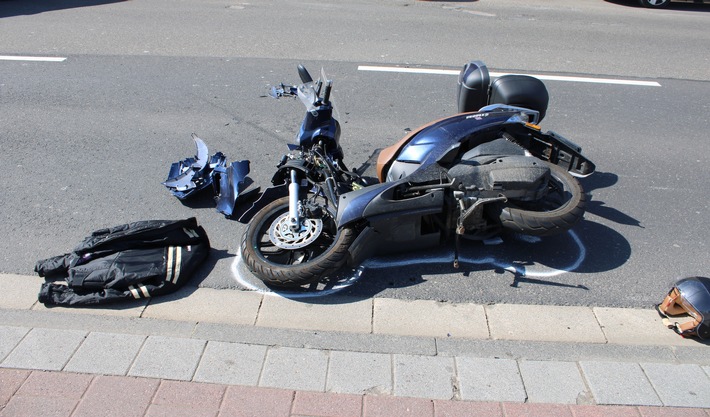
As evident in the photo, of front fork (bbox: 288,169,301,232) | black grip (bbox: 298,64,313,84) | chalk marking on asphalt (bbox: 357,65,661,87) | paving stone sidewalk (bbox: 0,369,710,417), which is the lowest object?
paving stone sidewalk (bbox: 0,369,710,417)

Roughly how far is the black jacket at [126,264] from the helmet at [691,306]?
10.7ft

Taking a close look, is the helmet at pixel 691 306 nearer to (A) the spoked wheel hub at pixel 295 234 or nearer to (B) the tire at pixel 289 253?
(B) the tire at pixel 289 253

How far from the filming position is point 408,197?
4.25 meters

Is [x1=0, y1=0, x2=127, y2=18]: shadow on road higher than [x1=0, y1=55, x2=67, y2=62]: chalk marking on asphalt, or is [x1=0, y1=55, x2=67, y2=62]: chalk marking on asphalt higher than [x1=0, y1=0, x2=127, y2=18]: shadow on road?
[x1=0, y1=0, x2=127, y2=18]: shadow on road

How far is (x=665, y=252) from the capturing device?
464 cm

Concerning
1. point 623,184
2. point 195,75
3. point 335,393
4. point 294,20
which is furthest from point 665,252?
point 294,20

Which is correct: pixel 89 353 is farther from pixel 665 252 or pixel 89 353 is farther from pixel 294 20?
pixel 294 20

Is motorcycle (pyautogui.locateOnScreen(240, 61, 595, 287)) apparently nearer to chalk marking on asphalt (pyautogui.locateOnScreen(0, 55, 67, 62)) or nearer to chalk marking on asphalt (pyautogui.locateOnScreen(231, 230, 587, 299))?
chalk marking on asphalt (pyautogui.locateOnScreen(231, 230, 587, 299))

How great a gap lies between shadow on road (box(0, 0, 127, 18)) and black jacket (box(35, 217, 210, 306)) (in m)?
8.81

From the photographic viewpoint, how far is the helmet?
3.62 metres

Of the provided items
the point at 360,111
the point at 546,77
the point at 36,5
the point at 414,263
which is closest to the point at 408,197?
the point at 414,263

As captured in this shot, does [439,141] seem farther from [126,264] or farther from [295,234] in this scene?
[126,264]

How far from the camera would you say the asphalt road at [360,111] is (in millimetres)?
4469

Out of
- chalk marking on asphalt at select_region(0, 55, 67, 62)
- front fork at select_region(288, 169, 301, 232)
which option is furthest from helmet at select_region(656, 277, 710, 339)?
chalk marking on asphalt at select_region(0, 55, 67, 62)
